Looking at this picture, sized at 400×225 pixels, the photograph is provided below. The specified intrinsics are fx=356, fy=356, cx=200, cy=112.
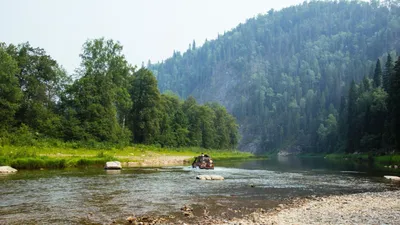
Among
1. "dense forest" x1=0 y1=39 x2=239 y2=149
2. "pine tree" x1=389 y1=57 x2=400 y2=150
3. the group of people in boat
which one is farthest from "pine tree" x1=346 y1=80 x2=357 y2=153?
the group of people in boat

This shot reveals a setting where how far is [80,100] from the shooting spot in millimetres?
85500

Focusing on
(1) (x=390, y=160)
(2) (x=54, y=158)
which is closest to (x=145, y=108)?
(2) (x=54, y=158)

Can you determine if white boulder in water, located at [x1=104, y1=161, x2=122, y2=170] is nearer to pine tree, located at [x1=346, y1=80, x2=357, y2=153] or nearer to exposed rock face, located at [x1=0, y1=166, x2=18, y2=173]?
exposed rock face, located at [x1=0, y1=166, x2=18, y2=173]

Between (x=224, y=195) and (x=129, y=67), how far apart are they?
78291 millimetres

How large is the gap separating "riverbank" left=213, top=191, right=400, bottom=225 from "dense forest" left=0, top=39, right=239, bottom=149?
51.5 meters

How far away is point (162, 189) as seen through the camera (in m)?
32.4

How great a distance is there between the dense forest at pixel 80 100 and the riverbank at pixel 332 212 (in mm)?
51496

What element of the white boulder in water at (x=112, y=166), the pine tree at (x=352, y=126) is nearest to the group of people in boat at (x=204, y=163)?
the white boulder in water at (x=112, y=166)

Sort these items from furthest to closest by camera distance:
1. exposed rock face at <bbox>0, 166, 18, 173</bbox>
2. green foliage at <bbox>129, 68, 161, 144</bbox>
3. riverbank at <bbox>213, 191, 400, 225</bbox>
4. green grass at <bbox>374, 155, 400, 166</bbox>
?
green foliage at <bbox>129, 68, 161, 144</bbox> → green grass at <bbox>374, 155, 400, 166</bbox> → exposed rock face at <bbox>0, 166, 18, 173</bbox> → riverbank at <bbox>213, 191, 400, 225</bbox>

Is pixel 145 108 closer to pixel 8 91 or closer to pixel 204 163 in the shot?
pixel 8 91

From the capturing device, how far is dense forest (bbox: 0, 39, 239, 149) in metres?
71.2

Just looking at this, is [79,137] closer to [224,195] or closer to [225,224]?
[224,195]

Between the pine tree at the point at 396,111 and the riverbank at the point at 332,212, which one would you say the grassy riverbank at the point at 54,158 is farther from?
the pine tree at the point at 396,111

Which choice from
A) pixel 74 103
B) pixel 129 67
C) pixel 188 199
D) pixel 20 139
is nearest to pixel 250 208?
pixel 188 199
